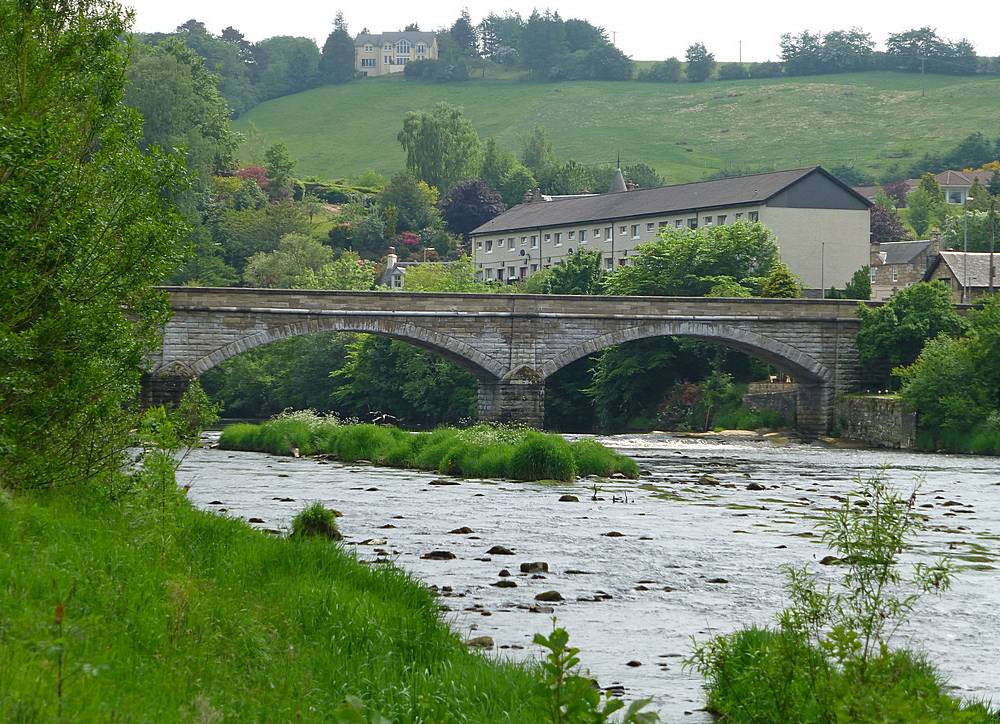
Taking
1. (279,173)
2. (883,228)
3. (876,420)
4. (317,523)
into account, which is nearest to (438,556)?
(317,523)

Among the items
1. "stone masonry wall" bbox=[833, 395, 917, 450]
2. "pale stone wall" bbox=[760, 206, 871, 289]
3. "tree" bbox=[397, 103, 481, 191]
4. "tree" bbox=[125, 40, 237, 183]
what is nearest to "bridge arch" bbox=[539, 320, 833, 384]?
"stone masonry wall" bbox=[833, 395, 917, 450]

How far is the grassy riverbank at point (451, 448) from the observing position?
113 feet

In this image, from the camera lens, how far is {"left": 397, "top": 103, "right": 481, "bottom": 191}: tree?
152 meters

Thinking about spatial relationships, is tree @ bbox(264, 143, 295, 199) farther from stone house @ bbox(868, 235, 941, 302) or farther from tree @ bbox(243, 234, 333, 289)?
stone house @ bbox(868, 235, 941, 302)

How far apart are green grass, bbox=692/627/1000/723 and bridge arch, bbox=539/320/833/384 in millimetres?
47911

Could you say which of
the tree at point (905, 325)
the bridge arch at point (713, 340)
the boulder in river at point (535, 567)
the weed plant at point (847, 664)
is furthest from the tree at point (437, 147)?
the weed plant at point (847, 664)

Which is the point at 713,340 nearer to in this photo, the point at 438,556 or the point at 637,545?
the point at 637,545

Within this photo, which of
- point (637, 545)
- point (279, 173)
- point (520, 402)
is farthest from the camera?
point (279, 173)

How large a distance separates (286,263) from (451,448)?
68.0m

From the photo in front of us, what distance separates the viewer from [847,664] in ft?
30.1

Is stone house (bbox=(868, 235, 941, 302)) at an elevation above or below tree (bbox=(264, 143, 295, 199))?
below

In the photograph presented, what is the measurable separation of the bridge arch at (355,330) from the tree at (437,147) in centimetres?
9489

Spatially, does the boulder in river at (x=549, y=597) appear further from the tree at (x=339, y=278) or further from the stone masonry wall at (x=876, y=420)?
the tree at (x=339, y=278)

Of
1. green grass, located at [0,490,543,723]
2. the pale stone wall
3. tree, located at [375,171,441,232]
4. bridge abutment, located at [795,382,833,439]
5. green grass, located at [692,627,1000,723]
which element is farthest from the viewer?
tree, located at [375,171,441,232]
